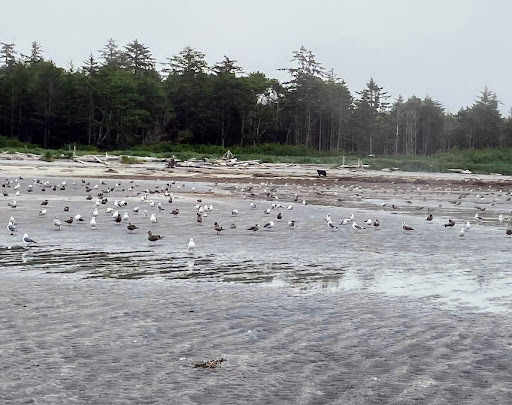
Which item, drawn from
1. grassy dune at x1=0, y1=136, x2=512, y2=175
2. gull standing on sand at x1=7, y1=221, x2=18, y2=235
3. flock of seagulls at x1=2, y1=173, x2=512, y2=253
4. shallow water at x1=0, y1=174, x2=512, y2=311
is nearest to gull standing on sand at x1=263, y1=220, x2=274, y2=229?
flock of seagulls at x1=2, y1=173, x2=512, y2=253

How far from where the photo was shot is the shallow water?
11172 millimetres

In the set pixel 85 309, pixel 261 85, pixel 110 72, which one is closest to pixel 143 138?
pixel 110 72

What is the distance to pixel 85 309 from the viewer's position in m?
8.71

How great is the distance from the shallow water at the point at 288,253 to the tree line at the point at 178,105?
216 ft

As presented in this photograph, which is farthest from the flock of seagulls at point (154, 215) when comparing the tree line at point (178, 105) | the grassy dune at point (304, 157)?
the tree line at point (178, 105)

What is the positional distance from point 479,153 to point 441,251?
66.6 metres

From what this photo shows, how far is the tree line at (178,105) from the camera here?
287 feet

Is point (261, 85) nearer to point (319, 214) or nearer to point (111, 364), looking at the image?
point (319, 214)

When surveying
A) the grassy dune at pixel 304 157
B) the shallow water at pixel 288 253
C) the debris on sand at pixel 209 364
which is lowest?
the shallow water at pixel 288 253

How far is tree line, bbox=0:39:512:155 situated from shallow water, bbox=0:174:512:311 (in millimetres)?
65961

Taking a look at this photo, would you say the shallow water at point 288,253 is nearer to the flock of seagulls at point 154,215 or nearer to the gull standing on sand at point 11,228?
the flock of seagulls at point 154,215

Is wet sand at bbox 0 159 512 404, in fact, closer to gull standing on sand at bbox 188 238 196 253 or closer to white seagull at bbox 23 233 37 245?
gull standing on sand at bbox 188 238 196 253

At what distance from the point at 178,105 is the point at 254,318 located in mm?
90347

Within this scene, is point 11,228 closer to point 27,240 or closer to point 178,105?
point 27,240
